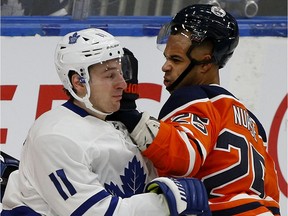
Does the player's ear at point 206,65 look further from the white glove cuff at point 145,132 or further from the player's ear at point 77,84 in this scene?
the player's ear at point 77,84

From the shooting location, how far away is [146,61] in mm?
4789

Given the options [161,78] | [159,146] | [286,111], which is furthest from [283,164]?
[159,146]

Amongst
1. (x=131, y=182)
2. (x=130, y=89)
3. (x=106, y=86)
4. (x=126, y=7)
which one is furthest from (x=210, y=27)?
(x=126, y=7)

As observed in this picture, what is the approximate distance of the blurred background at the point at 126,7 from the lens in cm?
494

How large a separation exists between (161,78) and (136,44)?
0.60 feet

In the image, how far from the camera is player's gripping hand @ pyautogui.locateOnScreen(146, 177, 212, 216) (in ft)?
10.2

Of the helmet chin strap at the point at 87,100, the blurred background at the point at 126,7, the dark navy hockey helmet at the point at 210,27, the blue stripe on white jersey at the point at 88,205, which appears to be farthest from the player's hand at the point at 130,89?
the blurred background at the point at 126,7

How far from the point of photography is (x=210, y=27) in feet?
11.5

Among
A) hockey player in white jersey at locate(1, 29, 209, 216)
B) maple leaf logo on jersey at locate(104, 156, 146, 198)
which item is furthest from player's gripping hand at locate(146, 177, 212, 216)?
maple leaf logo on jersey at locate(104, 156, 146, 198)

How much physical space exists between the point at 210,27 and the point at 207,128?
360 millimetres

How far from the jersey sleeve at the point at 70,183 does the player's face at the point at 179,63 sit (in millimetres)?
569

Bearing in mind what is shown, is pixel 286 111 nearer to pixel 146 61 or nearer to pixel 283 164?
pixel 283 164

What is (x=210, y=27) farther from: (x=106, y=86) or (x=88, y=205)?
(x=88, y=205)

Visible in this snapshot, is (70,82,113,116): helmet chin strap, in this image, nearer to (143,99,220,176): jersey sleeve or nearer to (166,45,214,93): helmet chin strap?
(143,99,220,176): jersey sleeve
